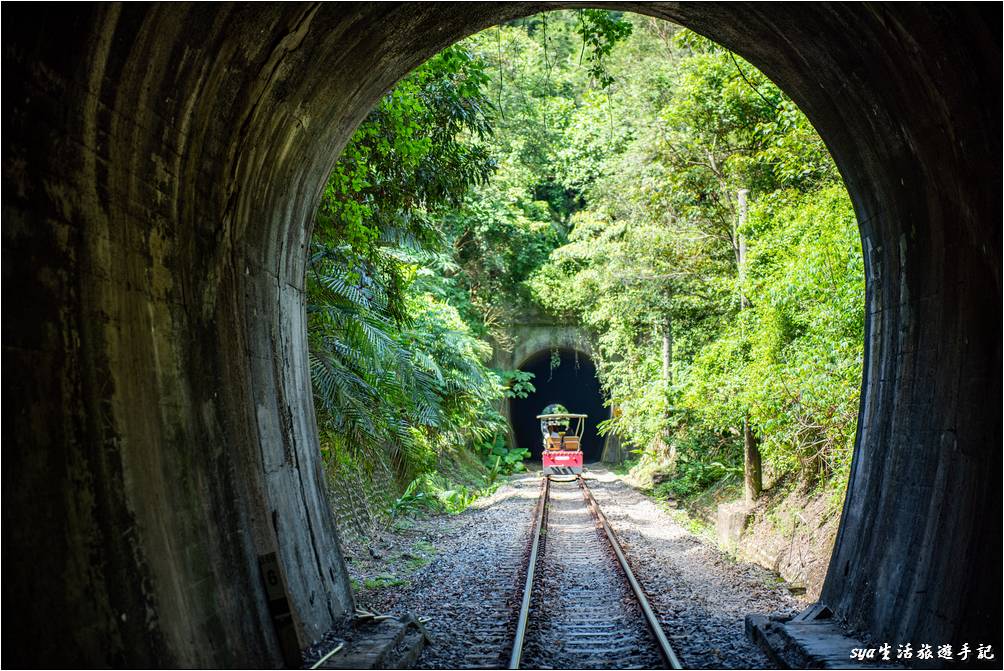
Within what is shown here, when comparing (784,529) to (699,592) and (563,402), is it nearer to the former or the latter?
(699,592)

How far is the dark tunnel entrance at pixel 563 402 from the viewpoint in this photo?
41844 millimetres

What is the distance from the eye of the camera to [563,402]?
44.8 metres

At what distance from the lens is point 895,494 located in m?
6.06

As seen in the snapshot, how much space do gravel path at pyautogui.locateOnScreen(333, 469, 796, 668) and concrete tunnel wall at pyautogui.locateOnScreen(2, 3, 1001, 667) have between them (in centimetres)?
105

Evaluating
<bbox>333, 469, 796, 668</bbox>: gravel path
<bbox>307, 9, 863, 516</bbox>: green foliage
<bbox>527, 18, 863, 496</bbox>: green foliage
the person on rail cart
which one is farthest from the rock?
the person on rail cart

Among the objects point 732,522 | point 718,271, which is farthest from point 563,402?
point 732,522

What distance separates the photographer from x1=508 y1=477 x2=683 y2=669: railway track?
21.5ft

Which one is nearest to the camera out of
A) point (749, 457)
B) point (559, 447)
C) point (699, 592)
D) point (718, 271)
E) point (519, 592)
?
point (519, 592)

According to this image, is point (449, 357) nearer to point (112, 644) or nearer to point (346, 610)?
point (346, 610)

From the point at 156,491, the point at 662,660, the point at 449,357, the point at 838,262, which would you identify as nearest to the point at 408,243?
the point at 449,357

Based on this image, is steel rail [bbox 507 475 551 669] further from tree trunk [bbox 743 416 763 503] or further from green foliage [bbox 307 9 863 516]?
tree trunk [bbox 743 416 763 503]

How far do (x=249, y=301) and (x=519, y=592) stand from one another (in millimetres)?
4520

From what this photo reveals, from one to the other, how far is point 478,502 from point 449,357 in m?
4.48

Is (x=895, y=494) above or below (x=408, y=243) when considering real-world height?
below
